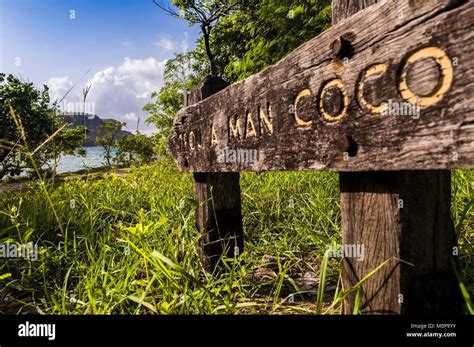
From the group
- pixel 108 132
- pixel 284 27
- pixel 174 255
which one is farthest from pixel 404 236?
pixel 108 132

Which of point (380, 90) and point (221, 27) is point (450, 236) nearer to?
point (380, 90)

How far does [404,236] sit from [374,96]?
410 millimetres

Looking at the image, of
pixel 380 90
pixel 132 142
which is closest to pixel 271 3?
pixel 380 90

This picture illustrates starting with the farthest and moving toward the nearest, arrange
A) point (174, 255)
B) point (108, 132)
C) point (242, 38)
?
point (108, 132), point (242, 38), point (174, 255)

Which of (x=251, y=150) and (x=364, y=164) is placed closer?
(x=364, y=164)

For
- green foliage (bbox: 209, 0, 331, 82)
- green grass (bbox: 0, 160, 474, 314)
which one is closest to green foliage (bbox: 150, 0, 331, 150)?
green foliage (bbox: 209, 0, 331, 82)

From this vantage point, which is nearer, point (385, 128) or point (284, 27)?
point (385, 128)

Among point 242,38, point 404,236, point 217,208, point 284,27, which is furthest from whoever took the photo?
point 242,38

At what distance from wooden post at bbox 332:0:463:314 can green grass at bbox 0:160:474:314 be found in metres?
0.18

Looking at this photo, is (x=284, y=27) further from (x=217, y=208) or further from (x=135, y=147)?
(x=135, y=147)

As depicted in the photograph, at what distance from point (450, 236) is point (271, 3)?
18.0 feet

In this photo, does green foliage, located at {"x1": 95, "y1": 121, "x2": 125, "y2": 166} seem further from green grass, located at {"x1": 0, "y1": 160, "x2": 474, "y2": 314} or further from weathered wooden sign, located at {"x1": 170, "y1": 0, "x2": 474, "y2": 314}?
weathered wooden sign, located at {"x1": 170, "y1": 0, "x2": 474, "y2": 314}

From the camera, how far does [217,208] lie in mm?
1986

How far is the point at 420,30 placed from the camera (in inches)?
29.0
